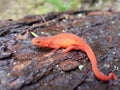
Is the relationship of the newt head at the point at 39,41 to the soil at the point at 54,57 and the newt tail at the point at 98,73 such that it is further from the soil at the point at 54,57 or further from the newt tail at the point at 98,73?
the newt tail at the point at 98,73

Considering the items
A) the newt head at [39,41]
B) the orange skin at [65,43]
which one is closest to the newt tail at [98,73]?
the orange skin at [65,43]

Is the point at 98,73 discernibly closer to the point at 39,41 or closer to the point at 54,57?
the point at 54,57

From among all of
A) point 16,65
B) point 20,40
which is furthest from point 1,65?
point 20,40

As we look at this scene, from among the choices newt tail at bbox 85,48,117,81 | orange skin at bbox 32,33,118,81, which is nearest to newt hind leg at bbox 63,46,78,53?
orange skin at bbox 32,33,118,81

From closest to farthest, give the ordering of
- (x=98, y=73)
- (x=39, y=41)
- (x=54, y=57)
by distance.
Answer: (x=98, y=73) < (x=54, y=57) < (x=39, y=41)

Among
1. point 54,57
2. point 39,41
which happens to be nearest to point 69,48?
point 54,57

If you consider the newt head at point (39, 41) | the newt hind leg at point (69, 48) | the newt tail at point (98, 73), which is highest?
the newt head at point (39, 41)

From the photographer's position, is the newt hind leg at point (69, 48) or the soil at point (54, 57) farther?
the newt hind leg at point (69, 48)

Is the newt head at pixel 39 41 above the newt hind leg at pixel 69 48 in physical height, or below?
above

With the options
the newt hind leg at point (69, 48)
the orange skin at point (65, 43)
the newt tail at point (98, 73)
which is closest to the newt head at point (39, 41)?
the orange skin at point (65, 43)
